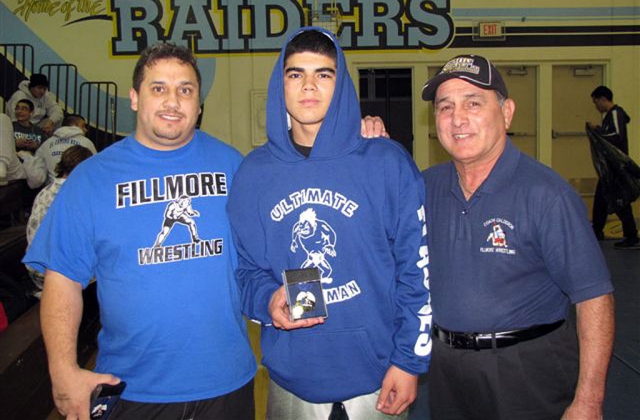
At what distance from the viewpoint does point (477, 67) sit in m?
2.37

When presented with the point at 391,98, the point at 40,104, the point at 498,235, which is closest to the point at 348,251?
the point at 498,235

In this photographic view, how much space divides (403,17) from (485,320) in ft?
36.6

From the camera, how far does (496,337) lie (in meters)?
2.30

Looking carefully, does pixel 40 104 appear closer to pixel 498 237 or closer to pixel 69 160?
pixel 69 160

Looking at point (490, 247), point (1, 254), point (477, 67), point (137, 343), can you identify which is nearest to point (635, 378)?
point (490, 247)

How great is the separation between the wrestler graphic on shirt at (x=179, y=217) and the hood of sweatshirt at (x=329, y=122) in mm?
386

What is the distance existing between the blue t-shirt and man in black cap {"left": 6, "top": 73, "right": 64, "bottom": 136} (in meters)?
8.49

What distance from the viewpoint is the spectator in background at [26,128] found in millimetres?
8992

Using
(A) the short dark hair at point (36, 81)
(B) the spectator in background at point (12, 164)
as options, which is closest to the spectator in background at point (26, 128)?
(A) the short dark hair at point (36, 81)

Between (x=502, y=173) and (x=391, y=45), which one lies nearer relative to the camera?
(x=502, y=173)

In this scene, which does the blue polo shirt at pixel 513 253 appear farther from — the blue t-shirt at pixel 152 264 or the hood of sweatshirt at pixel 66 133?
the hood of sweatshirt at pixel 66 133

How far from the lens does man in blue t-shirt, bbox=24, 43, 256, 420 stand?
2.34m

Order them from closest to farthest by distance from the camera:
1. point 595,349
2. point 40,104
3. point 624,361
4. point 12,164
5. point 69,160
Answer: point 595,349 < point 624,361 < point 69,160 < point 12,164 < point 40,104

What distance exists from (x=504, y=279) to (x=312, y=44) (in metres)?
1.12
